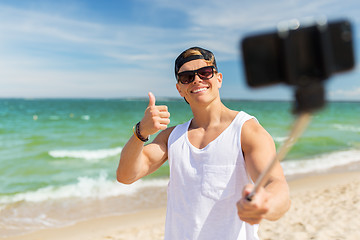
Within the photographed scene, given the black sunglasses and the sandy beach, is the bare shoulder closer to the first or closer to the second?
the black sunglasses

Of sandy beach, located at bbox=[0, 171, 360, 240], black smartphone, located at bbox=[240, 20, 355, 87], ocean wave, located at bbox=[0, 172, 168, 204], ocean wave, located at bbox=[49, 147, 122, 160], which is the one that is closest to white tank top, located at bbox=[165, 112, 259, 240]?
black smartphone, located at bbox=[240, 20, 355, 87]

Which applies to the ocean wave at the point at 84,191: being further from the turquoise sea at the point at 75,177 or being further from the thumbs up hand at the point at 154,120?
the thumbs up hand at the point at 154,120

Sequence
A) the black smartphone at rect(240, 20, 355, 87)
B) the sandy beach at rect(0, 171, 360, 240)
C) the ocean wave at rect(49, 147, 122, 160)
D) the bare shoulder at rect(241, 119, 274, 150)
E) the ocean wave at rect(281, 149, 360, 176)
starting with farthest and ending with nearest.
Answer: the ocean wave at rect(49, 147, 122, 160), the ocean wave at rect(281, 149, 360, 176), the sandy beach at rect(0, 171, 360, 240), the bare shoulder at rect(241, 119, 274, 150), the black smartphone at rect(240, 20, 355, 87)

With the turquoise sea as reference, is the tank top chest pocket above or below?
above

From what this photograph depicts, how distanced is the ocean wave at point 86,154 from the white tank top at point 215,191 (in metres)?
11.6

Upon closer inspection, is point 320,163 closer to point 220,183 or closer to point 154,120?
point 220,183

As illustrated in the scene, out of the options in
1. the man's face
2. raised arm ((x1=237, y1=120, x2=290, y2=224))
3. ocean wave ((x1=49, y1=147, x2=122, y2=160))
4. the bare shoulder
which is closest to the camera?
raised arm ((x1=237, y1=120, x2=290, y2=224))

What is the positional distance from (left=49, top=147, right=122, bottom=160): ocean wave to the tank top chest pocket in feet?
38.3

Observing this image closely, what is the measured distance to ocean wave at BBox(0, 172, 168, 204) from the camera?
766 centimetres

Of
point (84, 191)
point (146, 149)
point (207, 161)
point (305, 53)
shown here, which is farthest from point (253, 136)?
point (84, 191)

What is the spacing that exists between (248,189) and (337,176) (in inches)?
361

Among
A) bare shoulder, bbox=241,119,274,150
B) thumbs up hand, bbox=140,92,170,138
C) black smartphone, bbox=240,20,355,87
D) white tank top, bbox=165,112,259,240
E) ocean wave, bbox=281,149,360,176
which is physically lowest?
ocean wave, bbox=281,149,360,176

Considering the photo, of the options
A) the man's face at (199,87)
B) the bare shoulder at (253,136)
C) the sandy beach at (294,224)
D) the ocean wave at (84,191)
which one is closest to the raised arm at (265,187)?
the bare shoulder at (253,136)

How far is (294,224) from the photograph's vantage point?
5.13m
